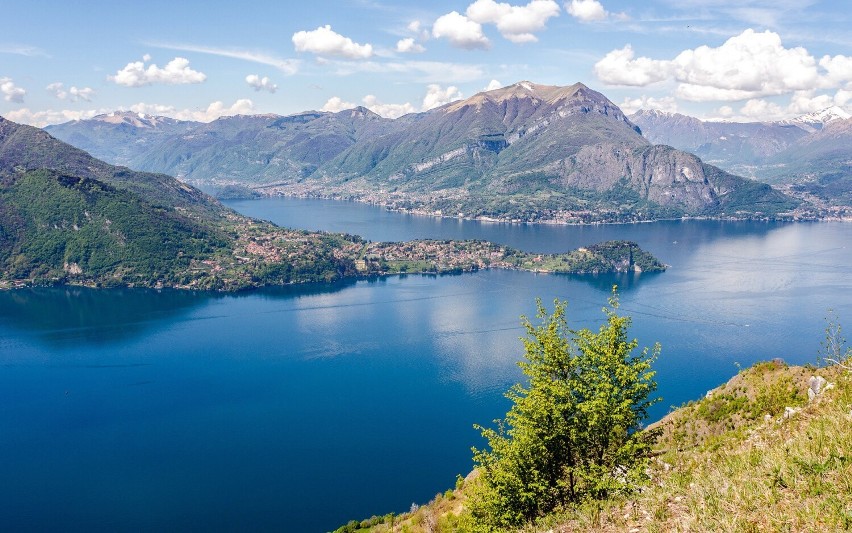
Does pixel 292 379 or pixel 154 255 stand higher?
pixel 154 255

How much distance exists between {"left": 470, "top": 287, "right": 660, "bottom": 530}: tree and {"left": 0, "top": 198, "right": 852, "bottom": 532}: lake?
42646 mm

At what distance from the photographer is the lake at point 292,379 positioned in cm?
6150

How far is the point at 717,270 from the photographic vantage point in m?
178

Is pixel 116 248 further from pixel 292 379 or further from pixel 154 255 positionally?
pixel 292 379

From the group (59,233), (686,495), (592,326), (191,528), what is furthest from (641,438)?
(59,233)

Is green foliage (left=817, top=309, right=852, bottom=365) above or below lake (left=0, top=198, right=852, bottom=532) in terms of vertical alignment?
above

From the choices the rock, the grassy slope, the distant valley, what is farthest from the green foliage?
the distant valley

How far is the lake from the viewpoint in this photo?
61.5 metres

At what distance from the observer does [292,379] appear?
315ft

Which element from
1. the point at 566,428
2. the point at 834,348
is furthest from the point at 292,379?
the point at 834,348

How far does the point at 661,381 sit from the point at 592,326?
90.5ft

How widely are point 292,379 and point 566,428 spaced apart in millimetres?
83118

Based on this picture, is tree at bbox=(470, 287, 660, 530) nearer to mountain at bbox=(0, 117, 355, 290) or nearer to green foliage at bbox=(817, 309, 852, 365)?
green foliage at bbox=(817, 309, 852, 365)

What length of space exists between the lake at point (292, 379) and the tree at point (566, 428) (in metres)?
42.6
